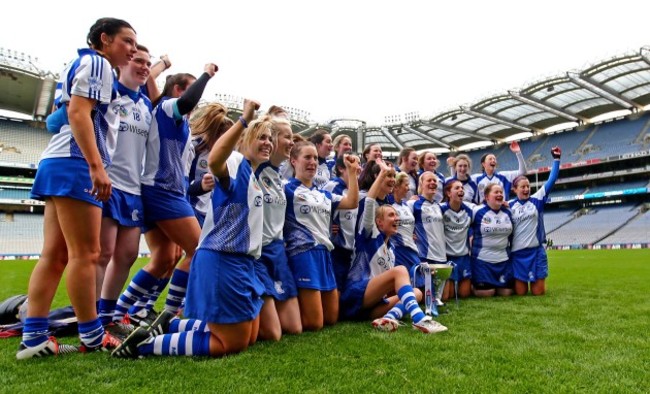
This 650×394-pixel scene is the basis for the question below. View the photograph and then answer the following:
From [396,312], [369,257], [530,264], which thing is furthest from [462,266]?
[396,312]

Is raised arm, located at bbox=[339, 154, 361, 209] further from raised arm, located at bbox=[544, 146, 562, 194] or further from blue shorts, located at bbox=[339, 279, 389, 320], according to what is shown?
raised arm, located at bbox=[544, 146, 562, 194]

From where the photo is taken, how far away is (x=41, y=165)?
2.86 metres

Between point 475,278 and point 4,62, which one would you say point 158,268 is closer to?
point 475,278

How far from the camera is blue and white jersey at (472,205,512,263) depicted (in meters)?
6.48

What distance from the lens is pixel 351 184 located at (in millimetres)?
4051

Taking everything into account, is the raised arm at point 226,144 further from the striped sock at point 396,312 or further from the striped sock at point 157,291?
the striped sock at point 396,312

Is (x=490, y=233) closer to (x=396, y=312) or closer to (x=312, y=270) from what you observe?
(x=396, y=312)

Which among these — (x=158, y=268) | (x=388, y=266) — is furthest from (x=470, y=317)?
(x=158, y=268)

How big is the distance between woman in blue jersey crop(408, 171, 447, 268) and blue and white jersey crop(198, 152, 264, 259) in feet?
10.1

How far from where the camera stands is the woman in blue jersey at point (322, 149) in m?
5.71

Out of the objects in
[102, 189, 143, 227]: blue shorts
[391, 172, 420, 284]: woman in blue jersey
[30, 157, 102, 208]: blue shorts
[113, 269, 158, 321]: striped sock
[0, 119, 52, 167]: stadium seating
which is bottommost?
[113, 269, 158, 321]: striped sock

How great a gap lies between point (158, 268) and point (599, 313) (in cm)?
416

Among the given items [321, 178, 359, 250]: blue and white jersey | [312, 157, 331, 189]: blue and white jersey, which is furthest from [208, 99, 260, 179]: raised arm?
[312, 157, 331, 189]: blue and white jersey

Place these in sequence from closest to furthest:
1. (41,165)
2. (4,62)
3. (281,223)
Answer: (41,165)
(281,223)
(4,62)
